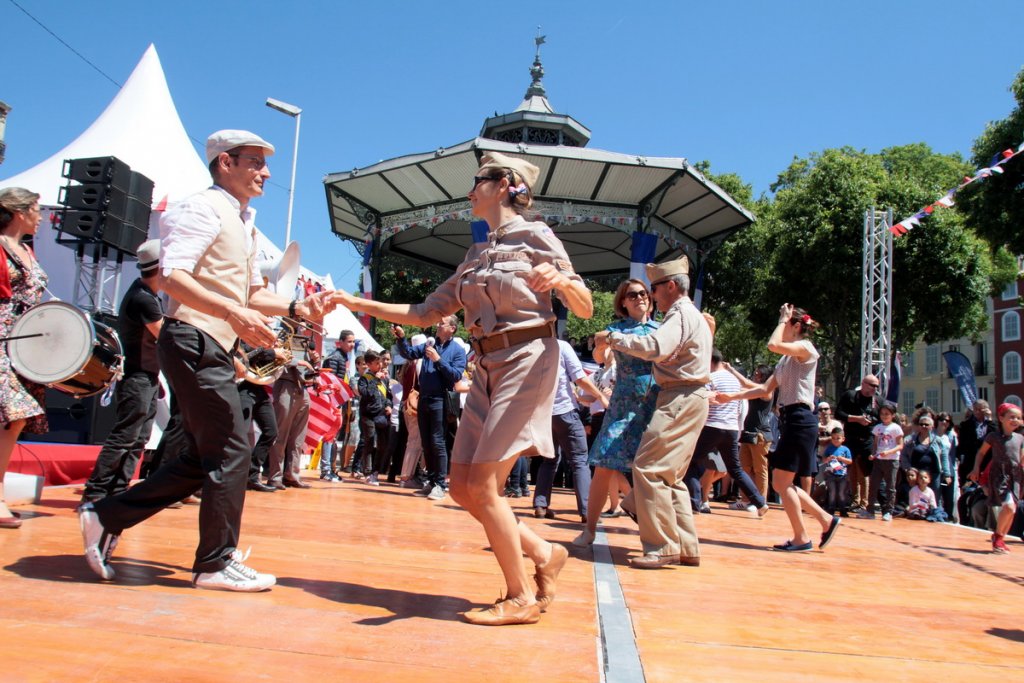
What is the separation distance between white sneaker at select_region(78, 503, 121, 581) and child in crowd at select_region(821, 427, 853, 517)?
950cm

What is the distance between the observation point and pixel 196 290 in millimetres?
3016

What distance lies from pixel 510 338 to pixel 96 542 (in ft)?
6.15

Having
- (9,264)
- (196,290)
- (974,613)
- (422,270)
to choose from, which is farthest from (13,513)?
(422,270)

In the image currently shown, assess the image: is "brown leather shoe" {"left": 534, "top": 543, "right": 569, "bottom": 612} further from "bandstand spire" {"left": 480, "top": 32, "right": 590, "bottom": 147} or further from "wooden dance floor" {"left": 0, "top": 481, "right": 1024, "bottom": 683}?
"bandstand spire" {"left": 480, "top": 32, "right": 590, "bottom": 147}

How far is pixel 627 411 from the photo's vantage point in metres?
5.92

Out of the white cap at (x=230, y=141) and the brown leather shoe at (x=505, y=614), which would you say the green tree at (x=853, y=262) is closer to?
the white cap at (x=230, y=141)

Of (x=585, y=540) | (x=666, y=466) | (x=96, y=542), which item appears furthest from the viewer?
(x=585, y=540)

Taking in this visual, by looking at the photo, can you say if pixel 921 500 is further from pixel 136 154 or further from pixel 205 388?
pixel 136 154

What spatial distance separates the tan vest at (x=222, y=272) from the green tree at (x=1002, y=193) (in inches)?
826

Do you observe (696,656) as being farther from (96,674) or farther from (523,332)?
(96,674)

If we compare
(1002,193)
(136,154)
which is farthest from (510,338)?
(1002,193)

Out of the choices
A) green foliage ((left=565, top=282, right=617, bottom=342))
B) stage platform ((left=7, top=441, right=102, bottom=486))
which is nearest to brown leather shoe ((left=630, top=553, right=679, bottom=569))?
stage platform ((left=7, top=441, right=102, bottom=486))

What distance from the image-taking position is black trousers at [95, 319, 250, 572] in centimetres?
317

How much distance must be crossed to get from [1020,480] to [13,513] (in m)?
8.55
